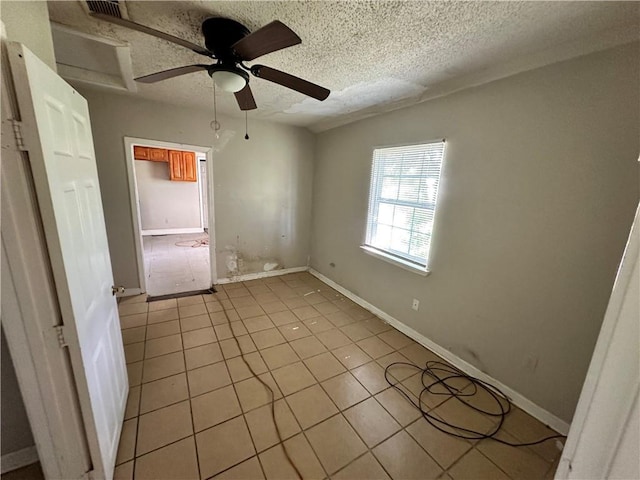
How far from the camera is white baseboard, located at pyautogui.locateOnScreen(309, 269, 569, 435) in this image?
1691 millimetres

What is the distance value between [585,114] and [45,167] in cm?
260

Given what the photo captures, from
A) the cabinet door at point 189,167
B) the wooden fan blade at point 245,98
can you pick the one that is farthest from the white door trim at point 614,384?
the cabinet door at point 189,167

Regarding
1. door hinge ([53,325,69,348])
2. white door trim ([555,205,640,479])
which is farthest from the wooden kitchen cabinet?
white door trim ([555,205,640,479])

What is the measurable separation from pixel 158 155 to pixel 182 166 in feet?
2.00

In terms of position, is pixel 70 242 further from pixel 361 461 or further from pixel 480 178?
pixel 480 178

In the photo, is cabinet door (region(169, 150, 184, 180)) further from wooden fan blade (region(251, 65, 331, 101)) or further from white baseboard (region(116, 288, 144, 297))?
wooden fan blade (region(251, 65, 331, 101))

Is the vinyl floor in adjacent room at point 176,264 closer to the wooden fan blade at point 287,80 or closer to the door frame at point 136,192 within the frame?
the door frame at point 136,192

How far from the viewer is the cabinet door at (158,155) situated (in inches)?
250

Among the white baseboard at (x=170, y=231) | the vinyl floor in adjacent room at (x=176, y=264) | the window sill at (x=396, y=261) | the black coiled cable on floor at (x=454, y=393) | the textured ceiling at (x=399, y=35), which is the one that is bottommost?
the black coiled cable on floor at (x=454, y=393)

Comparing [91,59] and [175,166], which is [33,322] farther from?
[175,166]

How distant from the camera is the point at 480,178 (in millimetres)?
1980

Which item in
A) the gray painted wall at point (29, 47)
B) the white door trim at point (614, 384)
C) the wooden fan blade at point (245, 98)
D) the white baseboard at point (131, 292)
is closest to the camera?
the white door trim at point (614, 384)

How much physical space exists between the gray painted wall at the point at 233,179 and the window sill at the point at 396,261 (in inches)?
60.6

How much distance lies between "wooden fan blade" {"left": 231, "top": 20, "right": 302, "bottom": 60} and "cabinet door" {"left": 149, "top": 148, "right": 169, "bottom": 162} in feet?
20.4
